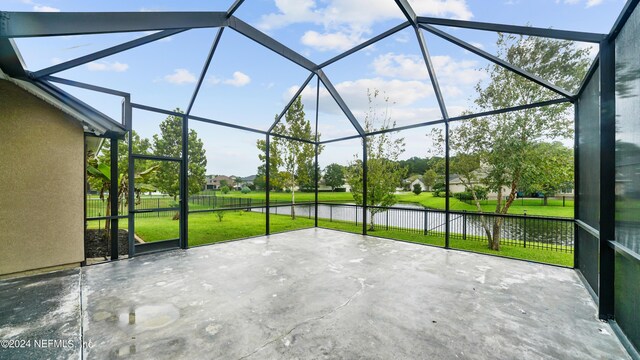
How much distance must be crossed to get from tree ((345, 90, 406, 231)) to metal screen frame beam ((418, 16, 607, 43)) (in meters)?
5.25

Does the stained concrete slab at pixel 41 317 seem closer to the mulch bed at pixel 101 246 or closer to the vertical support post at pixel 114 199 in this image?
the vertical support post at pixel 114 199

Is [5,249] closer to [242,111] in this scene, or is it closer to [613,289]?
[242,111]

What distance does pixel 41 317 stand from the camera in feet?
8.25

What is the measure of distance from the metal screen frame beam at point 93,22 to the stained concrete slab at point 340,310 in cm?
288

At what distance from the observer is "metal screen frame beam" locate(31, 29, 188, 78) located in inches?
125

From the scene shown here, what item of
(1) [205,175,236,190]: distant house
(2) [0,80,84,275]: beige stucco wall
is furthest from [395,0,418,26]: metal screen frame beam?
(1) [205,175,236,190]: distant house

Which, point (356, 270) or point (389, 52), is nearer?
point (356, 270)

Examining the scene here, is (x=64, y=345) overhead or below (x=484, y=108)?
below

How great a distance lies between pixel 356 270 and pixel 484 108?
6075 mm

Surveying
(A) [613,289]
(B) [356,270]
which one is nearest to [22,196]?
(B) [356,270]

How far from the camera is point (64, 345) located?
205 cm

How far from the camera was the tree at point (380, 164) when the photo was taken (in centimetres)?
898

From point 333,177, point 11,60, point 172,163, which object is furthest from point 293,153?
point 11,60

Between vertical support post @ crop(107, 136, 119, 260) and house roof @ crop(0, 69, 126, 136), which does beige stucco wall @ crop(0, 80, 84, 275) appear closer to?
house roof @ crop(0, 69, 126, 136)
